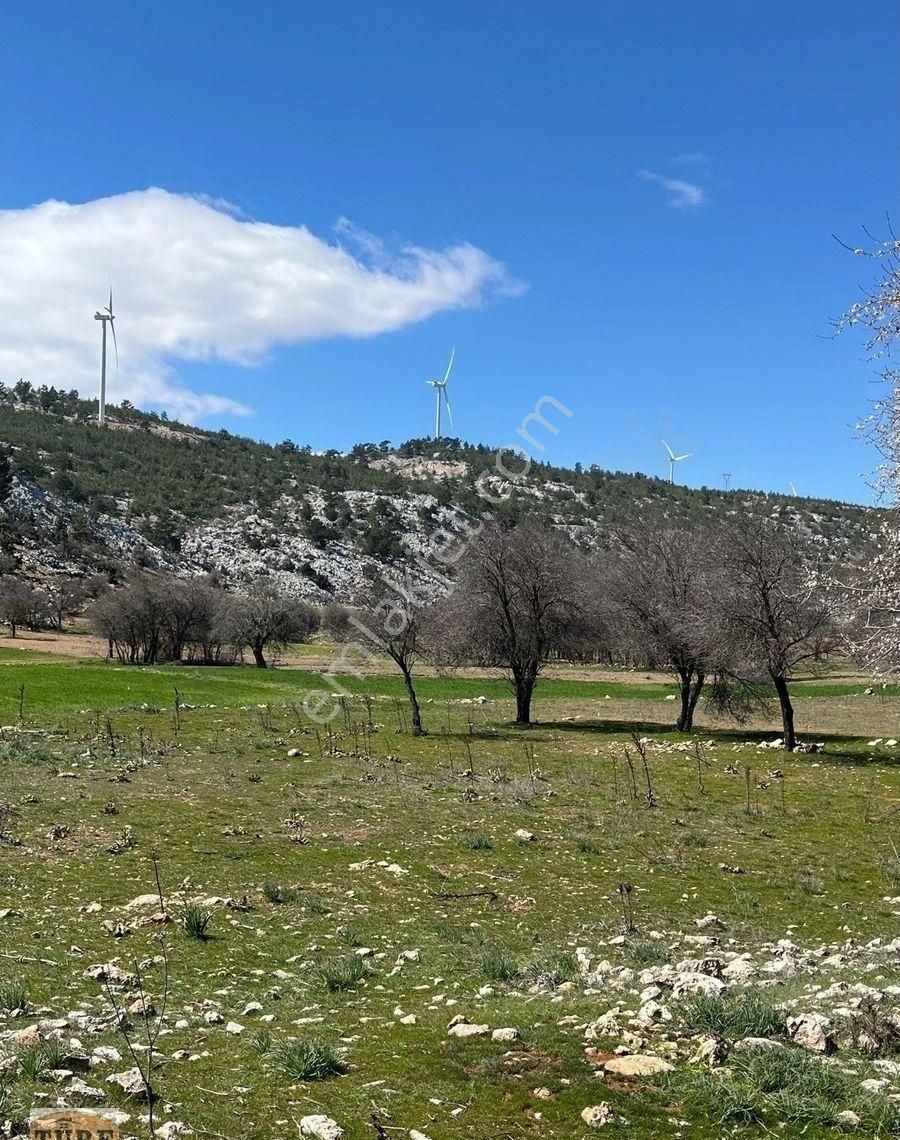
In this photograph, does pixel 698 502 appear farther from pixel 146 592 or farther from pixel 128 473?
pixel 146 592

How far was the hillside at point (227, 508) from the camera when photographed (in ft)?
413

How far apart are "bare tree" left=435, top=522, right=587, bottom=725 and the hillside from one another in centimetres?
5878

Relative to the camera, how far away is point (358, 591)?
34500mm

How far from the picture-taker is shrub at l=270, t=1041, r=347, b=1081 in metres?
6.06

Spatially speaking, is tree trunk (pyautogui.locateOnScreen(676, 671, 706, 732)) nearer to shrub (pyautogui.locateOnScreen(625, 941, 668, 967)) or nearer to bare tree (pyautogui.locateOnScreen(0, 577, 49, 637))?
shrub (pyautogui.locateOnScreen(625, 941, 668, 967))

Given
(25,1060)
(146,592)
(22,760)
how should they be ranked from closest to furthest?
(25,1060) < (22,760) < (146,592)

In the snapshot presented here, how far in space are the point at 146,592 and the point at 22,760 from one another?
61.2 m

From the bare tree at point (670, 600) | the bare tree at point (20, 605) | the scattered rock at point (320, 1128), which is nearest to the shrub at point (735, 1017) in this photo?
the scattered rock at point (320, 1128)

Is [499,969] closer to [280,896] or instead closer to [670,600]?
[280,896]

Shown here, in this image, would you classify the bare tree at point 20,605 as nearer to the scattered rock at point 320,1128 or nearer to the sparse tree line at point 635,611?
the sparse tree line at point 635,611

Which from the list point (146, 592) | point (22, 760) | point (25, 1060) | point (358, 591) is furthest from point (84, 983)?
point (146, 592)

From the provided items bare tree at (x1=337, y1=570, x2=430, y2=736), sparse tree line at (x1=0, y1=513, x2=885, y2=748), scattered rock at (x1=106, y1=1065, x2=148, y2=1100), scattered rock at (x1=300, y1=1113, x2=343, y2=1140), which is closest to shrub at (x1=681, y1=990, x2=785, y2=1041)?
scattered rock at (x1=300, y1=1113, x2=343, y2=1140)

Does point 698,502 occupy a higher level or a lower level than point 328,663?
higher

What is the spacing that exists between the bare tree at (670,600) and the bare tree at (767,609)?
38.8 inches
